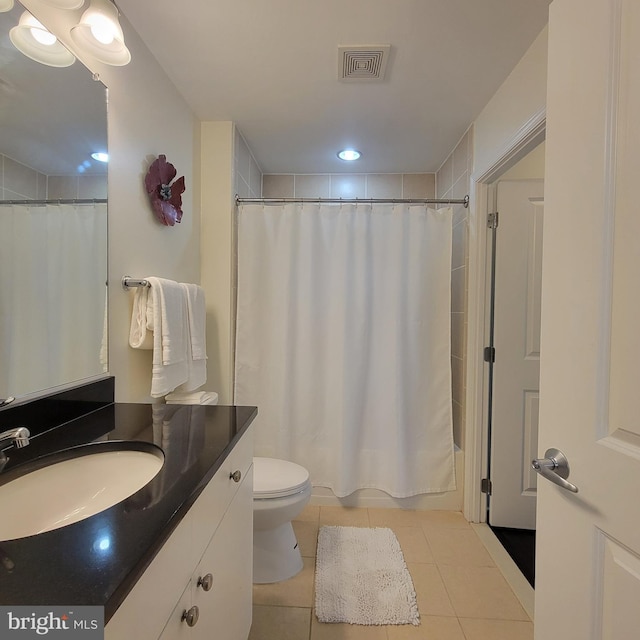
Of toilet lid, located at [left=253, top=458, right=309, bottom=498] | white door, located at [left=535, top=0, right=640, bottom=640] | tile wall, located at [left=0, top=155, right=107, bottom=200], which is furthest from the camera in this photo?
toilet lid, located at [left=253, top=458, right=309, bottom=498]

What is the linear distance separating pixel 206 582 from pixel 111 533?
→ 1.08 feet

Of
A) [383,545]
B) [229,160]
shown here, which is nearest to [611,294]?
[383,545]

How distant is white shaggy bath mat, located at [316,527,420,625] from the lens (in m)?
1.40

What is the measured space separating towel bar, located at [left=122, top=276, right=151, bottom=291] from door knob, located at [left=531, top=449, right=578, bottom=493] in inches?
53.8

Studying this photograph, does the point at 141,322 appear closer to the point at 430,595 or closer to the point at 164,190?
the point at 164,190

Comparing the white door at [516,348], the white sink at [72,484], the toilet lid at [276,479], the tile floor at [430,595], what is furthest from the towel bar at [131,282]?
the white door at [516,348]

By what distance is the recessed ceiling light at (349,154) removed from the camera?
2.38 metres

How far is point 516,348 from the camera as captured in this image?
195 centimetres

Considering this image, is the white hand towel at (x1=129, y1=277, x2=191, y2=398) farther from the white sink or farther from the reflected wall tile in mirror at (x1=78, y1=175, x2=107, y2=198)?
the white sink

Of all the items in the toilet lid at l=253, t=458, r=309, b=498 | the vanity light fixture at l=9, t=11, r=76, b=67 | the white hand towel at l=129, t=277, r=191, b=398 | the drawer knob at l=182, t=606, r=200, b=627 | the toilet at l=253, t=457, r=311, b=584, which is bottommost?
the toilet at l=253, t=457, r=311, b=584

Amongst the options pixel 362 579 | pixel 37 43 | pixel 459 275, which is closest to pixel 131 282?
pixel 37 43

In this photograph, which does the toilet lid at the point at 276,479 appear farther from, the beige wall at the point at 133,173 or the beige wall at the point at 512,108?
the beige wall at the point at 512,108

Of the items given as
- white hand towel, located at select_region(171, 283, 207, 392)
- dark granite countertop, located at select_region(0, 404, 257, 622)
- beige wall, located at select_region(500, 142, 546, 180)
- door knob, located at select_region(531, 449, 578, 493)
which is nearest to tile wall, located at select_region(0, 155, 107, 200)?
white hand towel, located at select_region(171, 283, 207, 392)

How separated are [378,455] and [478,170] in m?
1.71
